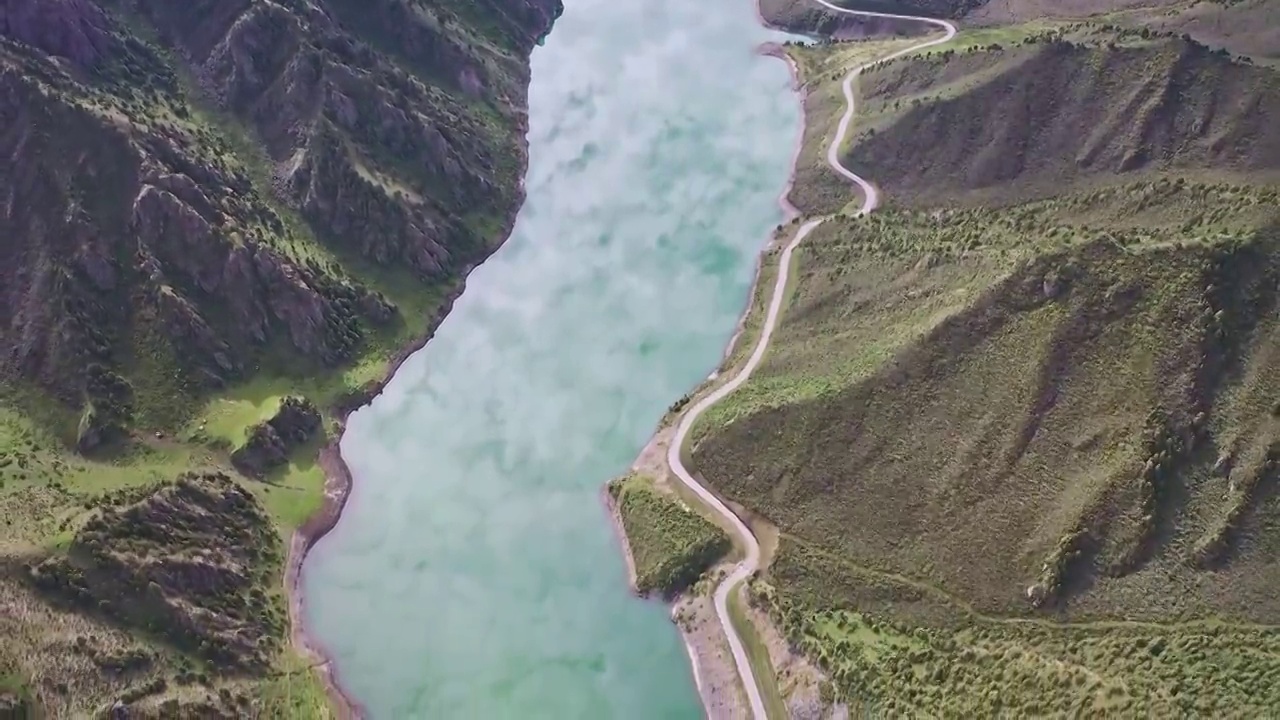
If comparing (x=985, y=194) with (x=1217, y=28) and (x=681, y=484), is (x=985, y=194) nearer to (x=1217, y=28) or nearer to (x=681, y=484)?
(x=1217, y=28)

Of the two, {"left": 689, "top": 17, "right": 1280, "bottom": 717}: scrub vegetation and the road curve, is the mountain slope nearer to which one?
{"left": 689, "top": 17, "right": 1280, "bottom": 717}: scrub vegetation

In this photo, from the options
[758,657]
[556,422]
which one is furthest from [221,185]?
[758,657]

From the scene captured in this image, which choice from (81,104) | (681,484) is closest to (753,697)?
(681,484)

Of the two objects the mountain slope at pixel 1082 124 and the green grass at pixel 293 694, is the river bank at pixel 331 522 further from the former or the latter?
the mountain slope at pixel 1082 124

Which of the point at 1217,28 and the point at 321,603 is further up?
the point at 1217,28

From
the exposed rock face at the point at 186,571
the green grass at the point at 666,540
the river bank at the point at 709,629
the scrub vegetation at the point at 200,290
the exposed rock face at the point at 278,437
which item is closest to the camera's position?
the river bank at the point at 709,629

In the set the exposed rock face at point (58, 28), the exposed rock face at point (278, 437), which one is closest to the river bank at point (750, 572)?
the exposed rock face at point (278, 437)
